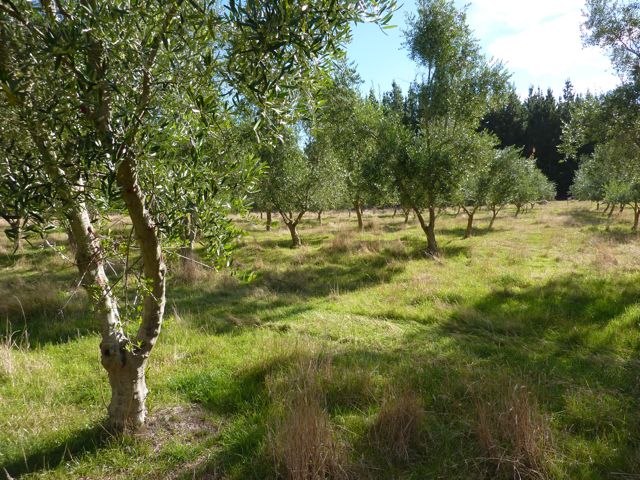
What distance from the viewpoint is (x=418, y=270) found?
16.7 m

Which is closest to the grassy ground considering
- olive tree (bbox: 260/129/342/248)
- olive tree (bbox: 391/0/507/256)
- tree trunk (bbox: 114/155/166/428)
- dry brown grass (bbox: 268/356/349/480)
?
dry brown grass (bbox: 268/356/349/480)

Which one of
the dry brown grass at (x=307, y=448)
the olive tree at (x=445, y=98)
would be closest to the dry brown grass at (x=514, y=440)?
the dry brown grass at (x=307, y=448)

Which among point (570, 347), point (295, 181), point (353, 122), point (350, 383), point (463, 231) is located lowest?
point (570, 347)

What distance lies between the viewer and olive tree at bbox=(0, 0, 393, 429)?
3.12 m

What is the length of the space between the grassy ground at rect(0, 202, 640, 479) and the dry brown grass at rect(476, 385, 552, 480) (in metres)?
0.02

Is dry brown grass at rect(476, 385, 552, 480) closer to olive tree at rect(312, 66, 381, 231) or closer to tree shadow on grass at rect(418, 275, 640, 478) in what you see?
tree shadow on grass at rect(418, 275, 640, 478)

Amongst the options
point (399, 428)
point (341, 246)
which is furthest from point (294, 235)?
point (399, 428)

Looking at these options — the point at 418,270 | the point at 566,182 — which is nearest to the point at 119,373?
the point at 418,270

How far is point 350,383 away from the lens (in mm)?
6305

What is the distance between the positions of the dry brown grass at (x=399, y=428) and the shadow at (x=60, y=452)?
354 centimetres

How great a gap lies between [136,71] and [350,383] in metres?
5.36

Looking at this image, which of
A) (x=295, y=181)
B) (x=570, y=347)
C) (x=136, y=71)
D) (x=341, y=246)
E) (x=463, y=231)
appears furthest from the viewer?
(x=463, y=231)

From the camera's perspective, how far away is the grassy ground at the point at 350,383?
4.66 meters

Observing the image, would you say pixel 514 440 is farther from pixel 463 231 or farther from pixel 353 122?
pixel 463 231
